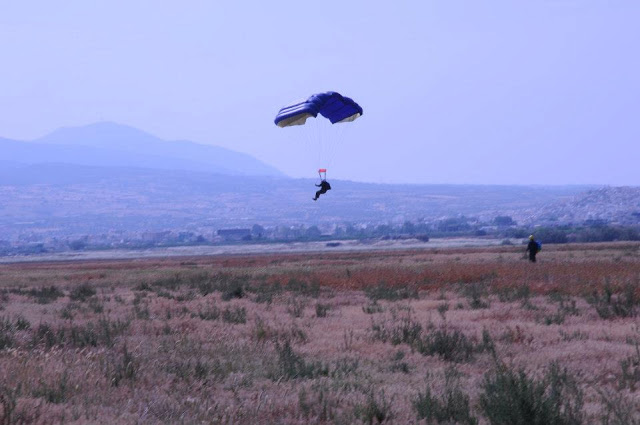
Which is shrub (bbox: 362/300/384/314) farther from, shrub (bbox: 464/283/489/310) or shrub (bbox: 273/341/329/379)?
shrub (bbox: 273/341/329/379)

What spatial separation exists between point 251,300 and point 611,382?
14339 mm

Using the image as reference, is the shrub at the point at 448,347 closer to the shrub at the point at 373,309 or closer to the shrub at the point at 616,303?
the shrub at the point at 616,303

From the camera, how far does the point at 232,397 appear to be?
10.1 m

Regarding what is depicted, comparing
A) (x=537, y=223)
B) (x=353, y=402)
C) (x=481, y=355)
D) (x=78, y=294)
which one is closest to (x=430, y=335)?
(x=481, y=355)

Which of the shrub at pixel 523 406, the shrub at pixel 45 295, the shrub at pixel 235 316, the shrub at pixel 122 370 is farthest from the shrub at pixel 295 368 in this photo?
the shrub at pixel 45 295

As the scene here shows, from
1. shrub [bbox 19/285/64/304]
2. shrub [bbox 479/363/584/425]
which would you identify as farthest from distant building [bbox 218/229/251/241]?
shrub [bbox 479/363/584/425]

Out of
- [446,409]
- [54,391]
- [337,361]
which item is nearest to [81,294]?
[337,361]

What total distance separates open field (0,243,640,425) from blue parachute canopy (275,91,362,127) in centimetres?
455

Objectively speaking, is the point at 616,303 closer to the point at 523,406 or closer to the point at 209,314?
the point at 209,314

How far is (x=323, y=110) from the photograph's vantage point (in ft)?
76.5

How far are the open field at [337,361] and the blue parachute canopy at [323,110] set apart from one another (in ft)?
14.9

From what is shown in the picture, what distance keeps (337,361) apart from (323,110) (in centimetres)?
1197

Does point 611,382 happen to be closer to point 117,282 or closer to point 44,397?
point 44,397

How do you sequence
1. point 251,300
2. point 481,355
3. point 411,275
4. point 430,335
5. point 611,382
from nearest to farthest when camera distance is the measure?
point 611,382 → point 481,355 → point 430,335 → point 251,300 → point 411,275
